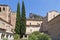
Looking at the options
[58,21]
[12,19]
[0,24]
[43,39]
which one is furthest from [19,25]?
[43,39]

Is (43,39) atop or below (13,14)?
below

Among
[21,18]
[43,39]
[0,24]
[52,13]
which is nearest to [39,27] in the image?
[52,13]

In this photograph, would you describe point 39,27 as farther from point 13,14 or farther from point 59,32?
point 59,32

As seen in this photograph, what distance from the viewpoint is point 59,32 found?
36875 mm

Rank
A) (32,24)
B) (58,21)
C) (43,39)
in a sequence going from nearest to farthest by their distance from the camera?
1. (43,39)
2. (58,21)
3. (32,24)

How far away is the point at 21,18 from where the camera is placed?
43594 mm

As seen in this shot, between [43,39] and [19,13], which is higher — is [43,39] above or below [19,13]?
below

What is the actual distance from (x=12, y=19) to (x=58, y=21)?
62.6 feet

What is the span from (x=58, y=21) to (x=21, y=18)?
9.09 metres

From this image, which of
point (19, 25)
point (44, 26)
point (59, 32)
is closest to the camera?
point (59, 32)

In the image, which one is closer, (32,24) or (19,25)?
(19,25)

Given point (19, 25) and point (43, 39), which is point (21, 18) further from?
point (43, 39)

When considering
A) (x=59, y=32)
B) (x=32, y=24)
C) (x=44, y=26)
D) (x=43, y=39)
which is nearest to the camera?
(x=43, y=39)

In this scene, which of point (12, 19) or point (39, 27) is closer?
point (12, 19)
